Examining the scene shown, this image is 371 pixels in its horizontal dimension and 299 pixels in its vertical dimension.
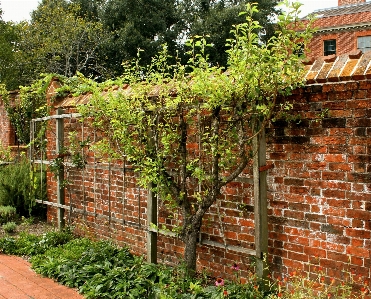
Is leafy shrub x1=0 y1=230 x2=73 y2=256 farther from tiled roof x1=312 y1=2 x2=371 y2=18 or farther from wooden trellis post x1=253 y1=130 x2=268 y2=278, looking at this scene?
tiled roof x1=312 y1=2 x2=371 y2=18

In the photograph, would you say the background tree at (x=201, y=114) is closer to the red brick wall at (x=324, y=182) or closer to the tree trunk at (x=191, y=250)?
the tree trunk at (x=191, y=250)

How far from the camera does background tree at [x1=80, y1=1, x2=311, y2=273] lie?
10.8 feet

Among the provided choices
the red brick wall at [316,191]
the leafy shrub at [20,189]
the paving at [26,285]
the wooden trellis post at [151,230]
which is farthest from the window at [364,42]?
the paving at [26,285]

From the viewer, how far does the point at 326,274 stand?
11.0ft

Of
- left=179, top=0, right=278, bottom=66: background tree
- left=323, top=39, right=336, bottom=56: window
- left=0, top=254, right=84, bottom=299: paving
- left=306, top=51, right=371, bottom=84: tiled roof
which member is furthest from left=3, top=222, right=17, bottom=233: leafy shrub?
left=323, top=39, right=336, bottom=56: window

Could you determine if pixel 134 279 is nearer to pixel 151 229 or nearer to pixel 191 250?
pixel 191 250

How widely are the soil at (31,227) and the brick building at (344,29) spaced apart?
2569 cm

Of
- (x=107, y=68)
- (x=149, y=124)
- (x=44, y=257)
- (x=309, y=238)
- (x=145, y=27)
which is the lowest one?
(x=44, y=257)

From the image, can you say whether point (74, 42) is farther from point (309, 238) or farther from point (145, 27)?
point (309, 238)

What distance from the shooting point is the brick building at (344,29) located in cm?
2810

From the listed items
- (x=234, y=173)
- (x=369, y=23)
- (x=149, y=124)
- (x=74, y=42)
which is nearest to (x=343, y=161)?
(x=234, y=173)

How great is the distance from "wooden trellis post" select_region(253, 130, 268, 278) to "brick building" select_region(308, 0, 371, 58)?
1061 inches

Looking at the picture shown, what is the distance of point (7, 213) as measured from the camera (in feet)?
22.8

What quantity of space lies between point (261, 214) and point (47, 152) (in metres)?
4.41
